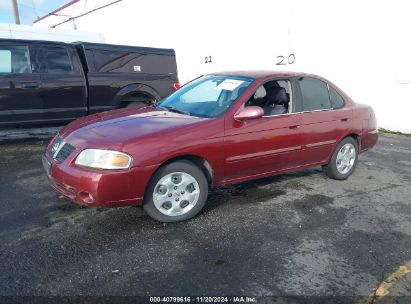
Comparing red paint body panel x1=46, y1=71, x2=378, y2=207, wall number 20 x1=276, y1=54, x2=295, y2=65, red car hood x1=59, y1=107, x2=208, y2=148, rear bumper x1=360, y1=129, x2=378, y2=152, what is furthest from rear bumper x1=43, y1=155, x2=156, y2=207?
wall number 20 x1=276, y1=54, x2=295, y2=65

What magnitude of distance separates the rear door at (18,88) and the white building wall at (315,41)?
738 cm

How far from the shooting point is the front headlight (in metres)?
3.45

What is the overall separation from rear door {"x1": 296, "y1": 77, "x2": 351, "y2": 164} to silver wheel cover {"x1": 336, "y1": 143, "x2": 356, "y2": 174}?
276 millimetres

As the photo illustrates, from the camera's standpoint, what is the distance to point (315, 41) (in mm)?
10766

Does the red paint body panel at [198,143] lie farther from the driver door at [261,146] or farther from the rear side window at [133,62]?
the rear side window at [133,62]

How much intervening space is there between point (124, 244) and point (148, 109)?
6.11 feet

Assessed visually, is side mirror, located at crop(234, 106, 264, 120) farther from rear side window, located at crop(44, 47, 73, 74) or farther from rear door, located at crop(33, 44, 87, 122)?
rear side window, located at crop(44, 47, 73, 74)

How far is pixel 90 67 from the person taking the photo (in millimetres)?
7516

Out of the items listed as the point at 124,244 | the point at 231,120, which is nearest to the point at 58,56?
the point at 231,120

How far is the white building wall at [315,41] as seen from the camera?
953 centimetres

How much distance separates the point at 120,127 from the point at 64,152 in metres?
0.59

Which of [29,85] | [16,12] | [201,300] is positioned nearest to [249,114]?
[201,300]

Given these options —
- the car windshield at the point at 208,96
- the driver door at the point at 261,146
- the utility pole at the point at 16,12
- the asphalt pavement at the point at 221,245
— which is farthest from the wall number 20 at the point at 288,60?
the utility pole at the point at 16,12

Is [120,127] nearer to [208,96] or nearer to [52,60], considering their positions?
[208,96]
